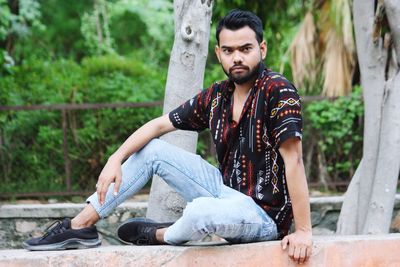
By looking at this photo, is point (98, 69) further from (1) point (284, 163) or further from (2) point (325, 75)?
(1) point (284, 163)

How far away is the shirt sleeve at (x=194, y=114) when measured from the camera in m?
4.09

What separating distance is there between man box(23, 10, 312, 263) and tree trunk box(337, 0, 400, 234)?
1.49 metres

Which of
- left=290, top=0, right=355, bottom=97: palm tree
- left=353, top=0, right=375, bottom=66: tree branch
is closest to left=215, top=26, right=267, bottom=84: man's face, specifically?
left=353, top=0, right=375, bottom=66: tree branch

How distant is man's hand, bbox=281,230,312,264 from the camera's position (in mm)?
3770

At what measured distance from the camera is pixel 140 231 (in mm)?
4172

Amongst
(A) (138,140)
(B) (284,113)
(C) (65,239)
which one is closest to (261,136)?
(B) (284,113)

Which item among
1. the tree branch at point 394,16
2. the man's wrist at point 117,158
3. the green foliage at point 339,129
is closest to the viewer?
the man's wrist at point 117,158

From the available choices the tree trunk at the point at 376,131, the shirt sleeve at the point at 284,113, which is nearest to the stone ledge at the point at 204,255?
the shirt sleeve at the point at 284,113

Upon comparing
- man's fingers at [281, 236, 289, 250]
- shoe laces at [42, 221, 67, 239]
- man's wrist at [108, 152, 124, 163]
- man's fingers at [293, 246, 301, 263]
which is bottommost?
shoe laces at [42, 221, 67, 239]

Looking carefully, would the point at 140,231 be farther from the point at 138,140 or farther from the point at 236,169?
the point at 236,169

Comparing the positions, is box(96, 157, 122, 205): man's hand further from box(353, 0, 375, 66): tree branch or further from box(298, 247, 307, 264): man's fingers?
box(353, 0, 375, 66): tree branch

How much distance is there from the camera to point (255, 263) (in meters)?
3.87

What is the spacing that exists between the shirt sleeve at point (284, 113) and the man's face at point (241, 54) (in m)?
0.15

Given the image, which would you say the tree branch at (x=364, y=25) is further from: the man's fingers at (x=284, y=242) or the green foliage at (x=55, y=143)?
the green foliage at (x=55, y=143)
